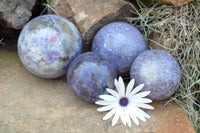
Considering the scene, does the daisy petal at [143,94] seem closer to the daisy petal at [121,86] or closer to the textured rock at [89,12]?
the daisy petal at [121,86]

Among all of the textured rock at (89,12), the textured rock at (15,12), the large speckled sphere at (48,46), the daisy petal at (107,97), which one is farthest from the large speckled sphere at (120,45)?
the textured rock at (15,12)

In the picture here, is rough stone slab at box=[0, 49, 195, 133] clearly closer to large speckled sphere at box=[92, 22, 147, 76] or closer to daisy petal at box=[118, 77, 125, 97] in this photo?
daisy petal at box=[118, 77, 125, 97]

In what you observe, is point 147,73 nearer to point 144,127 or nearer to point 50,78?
point 144,127

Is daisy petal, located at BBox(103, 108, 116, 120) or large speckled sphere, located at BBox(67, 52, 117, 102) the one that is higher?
large speckled sphere, located at BBox(67, 52, 117, 102)

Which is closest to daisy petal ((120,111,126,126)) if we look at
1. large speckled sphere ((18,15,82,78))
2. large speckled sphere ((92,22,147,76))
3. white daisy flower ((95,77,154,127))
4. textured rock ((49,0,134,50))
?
white daisy flower ((95,77,154,127))

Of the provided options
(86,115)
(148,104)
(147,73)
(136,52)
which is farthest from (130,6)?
(86,115)

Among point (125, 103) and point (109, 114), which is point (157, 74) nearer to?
point (125, 103)
